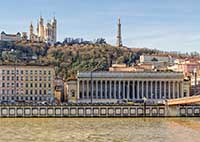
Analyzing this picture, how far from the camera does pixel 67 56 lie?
172 metres

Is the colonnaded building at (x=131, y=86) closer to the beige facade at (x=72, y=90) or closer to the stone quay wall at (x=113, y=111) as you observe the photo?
the beige facade at (x=72, y=90)

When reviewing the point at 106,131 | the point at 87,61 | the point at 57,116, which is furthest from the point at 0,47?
A: the point at 106,131

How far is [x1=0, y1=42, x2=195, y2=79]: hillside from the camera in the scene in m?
160

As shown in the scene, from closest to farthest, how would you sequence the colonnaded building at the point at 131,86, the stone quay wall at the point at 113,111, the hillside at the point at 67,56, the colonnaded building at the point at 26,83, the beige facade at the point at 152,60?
the stone quay wall at the point at 113,111 → the colonnaded building at the point at 26,83 → the colonnaded building at the point at 131,86 → the hillside at the point at 67,56 → the beige facade at the point at 152,60

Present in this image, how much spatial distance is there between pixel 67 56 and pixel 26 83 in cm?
5288

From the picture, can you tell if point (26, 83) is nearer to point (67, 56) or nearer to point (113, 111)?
point (113, 111)

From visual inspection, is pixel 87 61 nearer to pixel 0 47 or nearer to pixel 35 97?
pixel 0 47

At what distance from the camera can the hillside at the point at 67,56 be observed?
525 feet

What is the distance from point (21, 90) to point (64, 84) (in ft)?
64.4

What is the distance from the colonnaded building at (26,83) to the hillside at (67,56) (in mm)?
32841

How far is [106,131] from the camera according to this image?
196 ft

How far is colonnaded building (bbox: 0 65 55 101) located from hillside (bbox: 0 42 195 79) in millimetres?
32841

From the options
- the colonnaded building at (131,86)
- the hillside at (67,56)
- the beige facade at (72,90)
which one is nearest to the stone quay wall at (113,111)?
the beige facade at (72,90)

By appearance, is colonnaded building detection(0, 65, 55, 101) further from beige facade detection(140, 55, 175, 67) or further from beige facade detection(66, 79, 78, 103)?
beige facade detection(140, 55, 175, 67)
